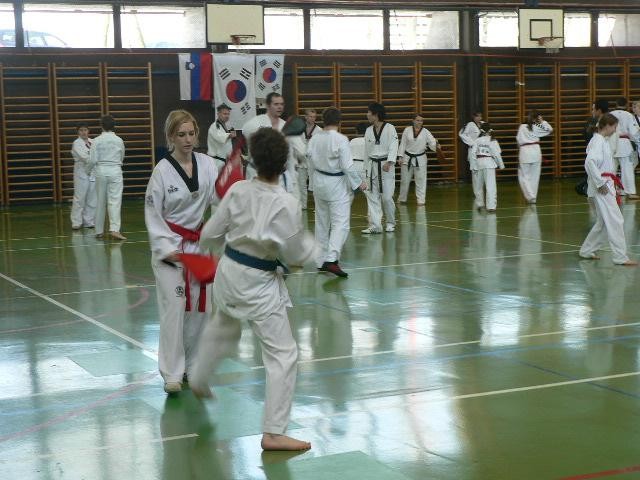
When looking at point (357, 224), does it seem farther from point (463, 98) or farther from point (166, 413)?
point (166, 413)

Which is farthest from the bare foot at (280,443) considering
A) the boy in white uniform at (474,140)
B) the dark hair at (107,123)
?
the boy in white uniform at (474,140)

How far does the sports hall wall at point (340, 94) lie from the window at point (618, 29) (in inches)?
10.5

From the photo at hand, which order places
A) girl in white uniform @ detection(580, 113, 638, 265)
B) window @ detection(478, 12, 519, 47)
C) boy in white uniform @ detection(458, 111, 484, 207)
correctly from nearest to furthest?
girl in white uniform @ detection(580, 113, 638, 265) < boy in white uniform @ detection(458, 111, 484, 207) < window @ detection(478, 12, 519, 47)

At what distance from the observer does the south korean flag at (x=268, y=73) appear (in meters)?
20.3

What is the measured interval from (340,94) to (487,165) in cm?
549

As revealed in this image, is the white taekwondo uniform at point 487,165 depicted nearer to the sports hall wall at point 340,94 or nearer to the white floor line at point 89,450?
the sports hall wall at point 340,94

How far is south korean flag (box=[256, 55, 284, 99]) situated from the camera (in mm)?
20281

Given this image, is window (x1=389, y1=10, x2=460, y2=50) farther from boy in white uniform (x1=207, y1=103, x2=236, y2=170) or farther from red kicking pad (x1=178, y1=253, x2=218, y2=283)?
red kicking pad (x1=178, y1=253, x2=218, y2=283)

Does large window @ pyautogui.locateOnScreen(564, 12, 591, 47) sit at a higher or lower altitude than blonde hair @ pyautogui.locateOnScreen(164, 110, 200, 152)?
higher

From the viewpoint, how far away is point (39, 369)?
21.9 feet

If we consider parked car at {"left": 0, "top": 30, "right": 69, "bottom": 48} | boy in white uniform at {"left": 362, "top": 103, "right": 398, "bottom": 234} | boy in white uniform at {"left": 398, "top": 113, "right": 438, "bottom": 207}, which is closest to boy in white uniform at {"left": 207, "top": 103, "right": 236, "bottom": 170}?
boy in white uniform at {"left": 362, "top": 103, "right": 398, "bottom": 234}

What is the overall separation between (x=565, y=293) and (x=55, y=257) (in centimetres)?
651

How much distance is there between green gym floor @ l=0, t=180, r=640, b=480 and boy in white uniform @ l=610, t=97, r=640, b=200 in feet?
24.0

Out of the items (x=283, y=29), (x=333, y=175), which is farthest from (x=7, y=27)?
(x=333, y=175)
